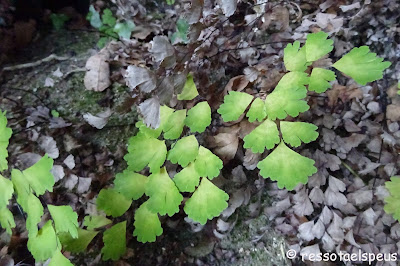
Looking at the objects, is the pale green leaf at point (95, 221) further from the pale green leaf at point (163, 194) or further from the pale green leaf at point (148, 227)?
the pale green leaf at point (163, 194)

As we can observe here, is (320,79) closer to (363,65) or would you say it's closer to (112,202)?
(363,65)

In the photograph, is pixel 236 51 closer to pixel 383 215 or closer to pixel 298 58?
pixel 298 58

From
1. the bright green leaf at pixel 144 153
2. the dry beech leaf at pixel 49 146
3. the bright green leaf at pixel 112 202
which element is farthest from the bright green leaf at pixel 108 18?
the bright green leaf at pixel 112 202

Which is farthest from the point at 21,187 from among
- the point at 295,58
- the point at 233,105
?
the point at 295,58

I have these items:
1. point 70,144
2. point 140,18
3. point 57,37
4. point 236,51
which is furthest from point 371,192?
point 57,37

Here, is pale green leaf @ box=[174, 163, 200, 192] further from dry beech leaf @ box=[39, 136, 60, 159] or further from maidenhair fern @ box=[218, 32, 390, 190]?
dry beech leaf @ box=[39, 136, 60, 159]

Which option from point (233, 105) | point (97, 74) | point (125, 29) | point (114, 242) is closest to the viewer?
point (233, 105)
